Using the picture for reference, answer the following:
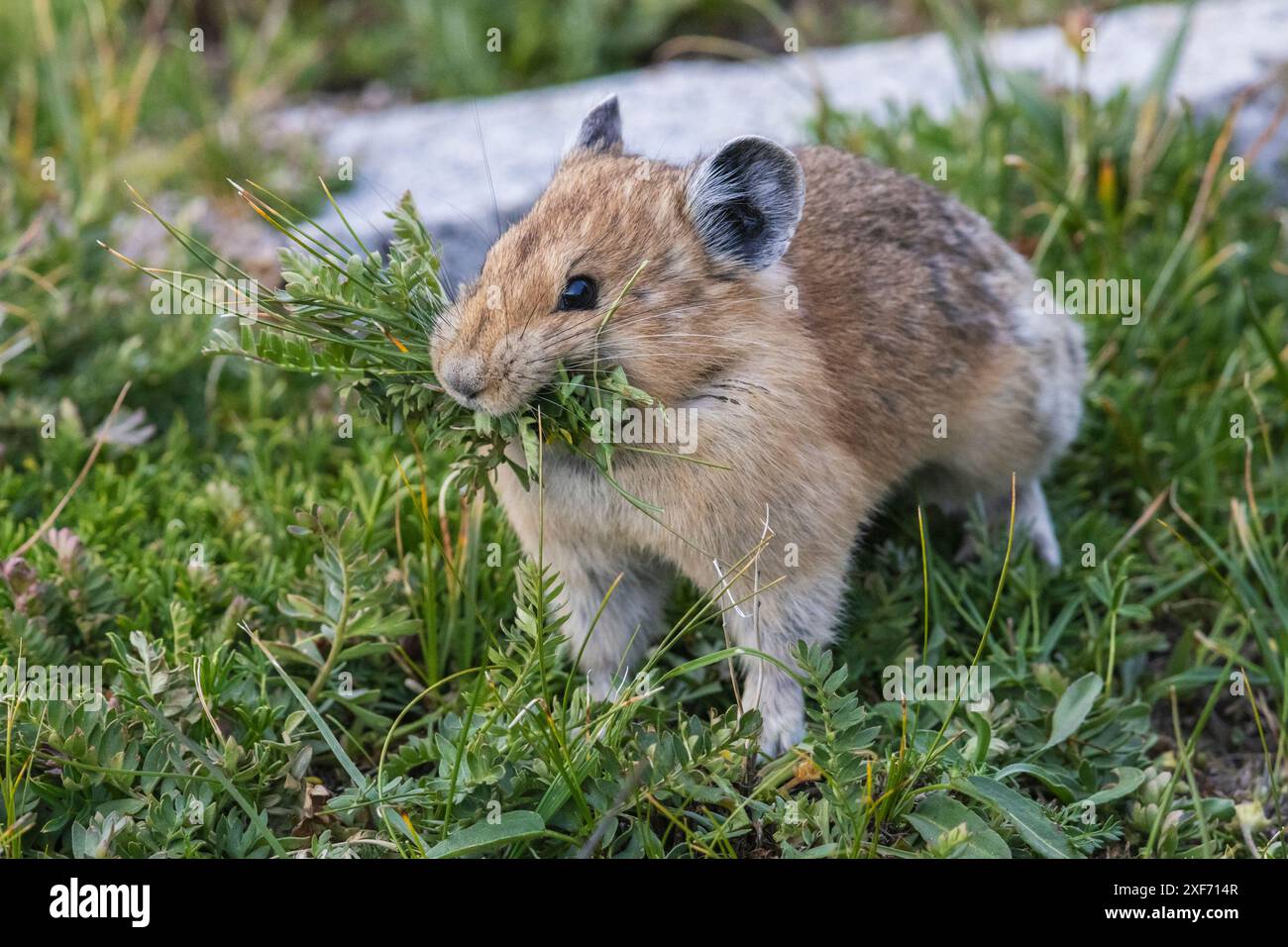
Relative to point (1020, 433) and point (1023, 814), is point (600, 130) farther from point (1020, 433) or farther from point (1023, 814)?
point (1023, 814)

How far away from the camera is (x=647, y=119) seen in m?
9.16

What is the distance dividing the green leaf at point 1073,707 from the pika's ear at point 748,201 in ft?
6.78

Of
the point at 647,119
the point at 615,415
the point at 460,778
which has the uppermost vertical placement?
the point at 647,119

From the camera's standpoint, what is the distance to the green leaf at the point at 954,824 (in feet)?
15.1

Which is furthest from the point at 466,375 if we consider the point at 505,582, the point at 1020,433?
the point at 1020,433

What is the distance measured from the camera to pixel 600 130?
18.6 ft

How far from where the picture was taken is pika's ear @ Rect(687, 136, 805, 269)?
4879 mm

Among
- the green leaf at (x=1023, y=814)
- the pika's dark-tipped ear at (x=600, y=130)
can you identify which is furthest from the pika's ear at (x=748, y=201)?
the green leaf at (x=1023, y=814)

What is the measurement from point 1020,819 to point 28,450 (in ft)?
16.2

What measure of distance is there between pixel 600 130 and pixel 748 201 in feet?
3.40

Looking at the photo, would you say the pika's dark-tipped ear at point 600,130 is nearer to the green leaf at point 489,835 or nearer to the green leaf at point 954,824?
the green leaf at point 489,835

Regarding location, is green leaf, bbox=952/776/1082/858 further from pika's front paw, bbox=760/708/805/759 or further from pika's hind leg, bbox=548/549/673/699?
pika's hind leg, bbox=548/549/673/699
